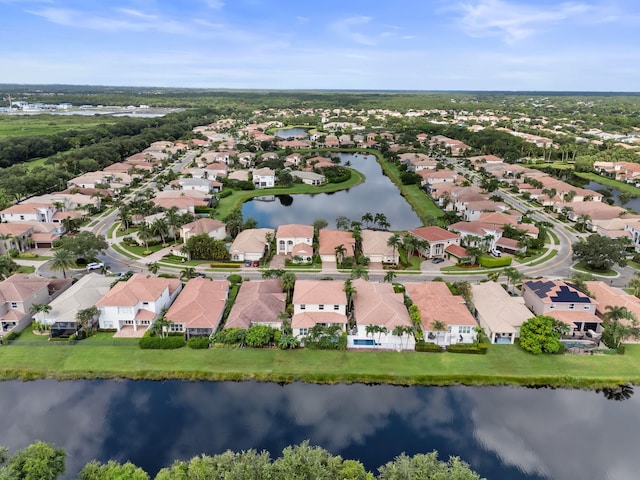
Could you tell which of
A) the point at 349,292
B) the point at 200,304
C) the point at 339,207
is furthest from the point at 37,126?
the point at 349,292

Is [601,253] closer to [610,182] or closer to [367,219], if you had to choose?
[367,219]

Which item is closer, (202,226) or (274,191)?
(202,226)

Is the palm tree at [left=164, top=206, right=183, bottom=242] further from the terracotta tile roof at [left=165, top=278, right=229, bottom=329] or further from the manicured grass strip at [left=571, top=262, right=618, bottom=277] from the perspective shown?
the manicured grass strip at [left=571, top=262, right=618, bottom=277]

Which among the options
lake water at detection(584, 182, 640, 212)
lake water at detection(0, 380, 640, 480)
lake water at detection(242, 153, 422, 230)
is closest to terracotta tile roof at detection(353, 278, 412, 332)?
lake water at detection(0, 380, 640, 480)

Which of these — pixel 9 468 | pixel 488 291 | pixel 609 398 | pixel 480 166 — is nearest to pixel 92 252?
pixel 9 468

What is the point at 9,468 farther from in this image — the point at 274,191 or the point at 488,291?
the point at 274,191

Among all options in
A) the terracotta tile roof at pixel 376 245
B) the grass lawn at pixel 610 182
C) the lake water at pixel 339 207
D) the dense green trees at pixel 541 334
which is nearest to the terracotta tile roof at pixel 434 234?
the terracotta tile roof at pixel 376 245

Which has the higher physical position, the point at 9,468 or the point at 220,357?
the point at 9,468
